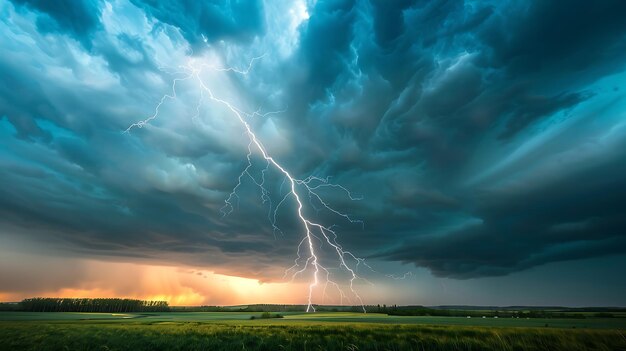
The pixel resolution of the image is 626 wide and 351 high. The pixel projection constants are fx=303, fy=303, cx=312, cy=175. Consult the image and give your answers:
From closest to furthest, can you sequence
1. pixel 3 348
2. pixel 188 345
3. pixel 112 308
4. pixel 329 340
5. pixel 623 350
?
pixel 623 350 → pixel 3 348 → pixel 188 345 → pixel 329 340 → pixel 112 308

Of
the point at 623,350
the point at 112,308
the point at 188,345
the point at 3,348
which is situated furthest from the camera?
the point at 112,308

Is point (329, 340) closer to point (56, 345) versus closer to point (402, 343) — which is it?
point (402, 343)

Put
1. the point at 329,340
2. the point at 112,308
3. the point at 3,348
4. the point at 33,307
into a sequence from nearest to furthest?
the point at 3,348 < the point at 329,340 < the point at 33,307 < the point at 112,308

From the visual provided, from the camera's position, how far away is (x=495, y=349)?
16234 millimetres

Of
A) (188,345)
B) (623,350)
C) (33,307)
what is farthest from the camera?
(33,307)

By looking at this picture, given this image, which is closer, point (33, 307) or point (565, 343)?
point (565, 343)

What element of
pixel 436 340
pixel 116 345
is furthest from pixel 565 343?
pixel 116 345

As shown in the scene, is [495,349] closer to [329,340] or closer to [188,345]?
[329,340]

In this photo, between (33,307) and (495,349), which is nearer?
(495,349)

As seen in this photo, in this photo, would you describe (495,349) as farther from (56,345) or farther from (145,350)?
(56,345)

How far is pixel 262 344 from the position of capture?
57.8 feet

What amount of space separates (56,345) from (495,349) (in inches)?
945

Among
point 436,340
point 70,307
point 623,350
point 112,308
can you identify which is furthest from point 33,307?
point 623,350

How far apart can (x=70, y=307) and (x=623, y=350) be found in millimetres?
153922
